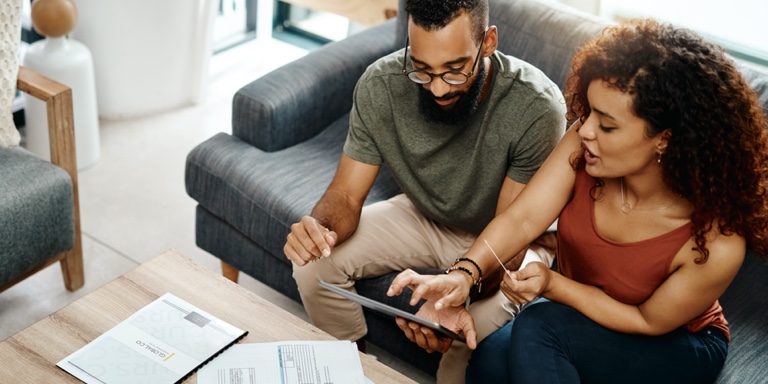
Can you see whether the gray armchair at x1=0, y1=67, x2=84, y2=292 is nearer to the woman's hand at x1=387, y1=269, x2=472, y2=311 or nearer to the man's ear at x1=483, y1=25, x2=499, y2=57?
the woman's hand at x1=387, y1=269, x2=472, y2=311

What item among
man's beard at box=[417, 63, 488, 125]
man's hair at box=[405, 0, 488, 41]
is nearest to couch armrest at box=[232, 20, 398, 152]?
man's beard at box=[417, 63, 488, 125]

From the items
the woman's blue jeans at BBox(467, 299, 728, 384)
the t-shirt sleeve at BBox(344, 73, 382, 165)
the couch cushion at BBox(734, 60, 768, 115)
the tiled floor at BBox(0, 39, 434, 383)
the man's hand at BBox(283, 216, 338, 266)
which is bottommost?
the tiled floor at BBox(0, 39, 434, 383)

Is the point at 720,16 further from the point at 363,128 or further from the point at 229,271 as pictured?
the point at 229,271

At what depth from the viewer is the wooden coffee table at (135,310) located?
4.84 feet

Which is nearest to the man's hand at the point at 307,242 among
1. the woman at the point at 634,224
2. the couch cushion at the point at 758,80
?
the woman at the point at 634,224

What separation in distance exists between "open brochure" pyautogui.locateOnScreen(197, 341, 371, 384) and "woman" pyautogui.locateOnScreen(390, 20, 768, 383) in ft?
0.55

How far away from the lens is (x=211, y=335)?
5.16 ft

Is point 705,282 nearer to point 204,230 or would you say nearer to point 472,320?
point 472,320

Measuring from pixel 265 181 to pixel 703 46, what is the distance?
1.14 metres

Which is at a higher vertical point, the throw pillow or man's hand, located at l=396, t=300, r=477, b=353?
the throw pillow

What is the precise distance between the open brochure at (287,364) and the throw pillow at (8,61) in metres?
1.03

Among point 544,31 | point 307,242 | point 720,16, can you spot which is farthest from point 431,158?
point 720,16

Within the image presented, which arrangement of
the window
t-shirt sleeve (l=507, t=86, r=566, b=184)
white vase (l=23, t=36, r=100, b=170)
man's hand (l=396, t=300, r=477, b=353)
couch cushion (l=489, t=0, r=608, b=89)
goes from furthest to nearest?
the window → white vase (l=23, t=36, r=100, b=170) → couch cushion (l=489, t=0, r=608, b=89) → t-shirt sleeve (l=507, t=86, r=566, b=184) → man's hand (l=396, t=300, r=477, b=353)

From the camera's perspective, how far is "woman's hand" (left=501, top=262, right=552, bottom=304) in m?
1.60
